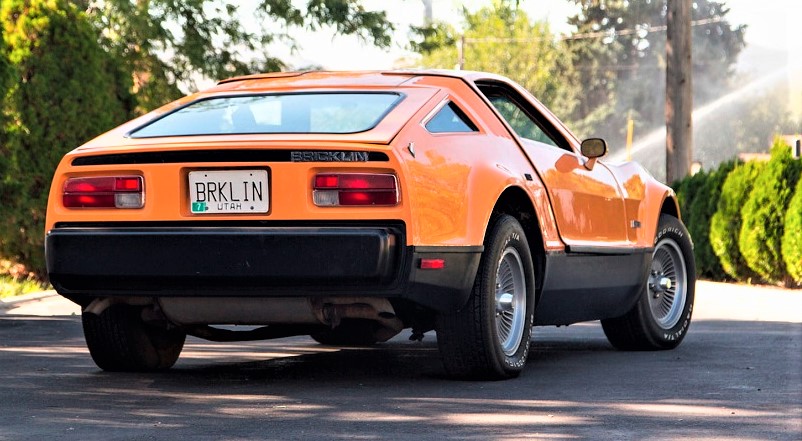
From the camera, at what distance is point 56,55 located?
57.0ft

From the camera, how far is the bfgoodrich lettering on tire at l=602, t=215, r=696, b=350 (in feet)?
30.1

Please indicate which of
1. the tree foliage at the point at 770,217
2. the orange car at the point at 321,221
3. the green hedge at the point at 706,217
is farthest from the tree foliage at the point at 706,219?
the orange car at the point at 321,221

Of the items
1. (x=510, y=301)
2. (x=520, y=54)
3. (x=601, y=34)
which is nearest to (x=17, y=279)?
(x=510, y=301)

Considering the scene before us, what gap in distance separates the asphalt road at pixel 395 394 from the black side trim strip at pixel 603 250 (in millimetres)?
615

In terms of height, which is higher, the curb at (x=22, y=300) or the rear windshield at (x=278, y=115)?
the rear windshield at (x=278, y=115)

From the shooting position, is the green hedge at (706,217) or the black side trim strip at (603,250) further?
A: the green hedge at (706,217)

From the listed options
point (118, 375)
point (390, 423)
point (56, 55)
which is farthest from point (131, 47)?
point (390, 423)

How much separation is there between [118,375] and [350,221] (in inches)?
69.3

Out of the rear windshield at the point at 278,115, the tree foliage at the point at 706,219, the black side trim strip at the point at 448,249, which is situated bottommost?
the tree foliage at the point at 706,219

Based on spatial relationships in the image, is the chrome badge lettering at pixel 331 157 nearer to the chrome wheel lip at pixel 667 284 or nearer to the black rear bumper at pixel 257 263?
the black rear bumper at pixel 257 263

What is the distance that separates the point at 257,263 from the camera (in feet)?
21.5

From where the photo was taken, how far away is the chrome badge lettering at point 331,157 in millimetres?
6562

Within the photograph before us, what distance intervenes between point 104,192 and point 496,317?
194 centimetres

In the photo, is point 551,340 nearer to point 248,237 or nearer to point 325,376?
point 325,376
